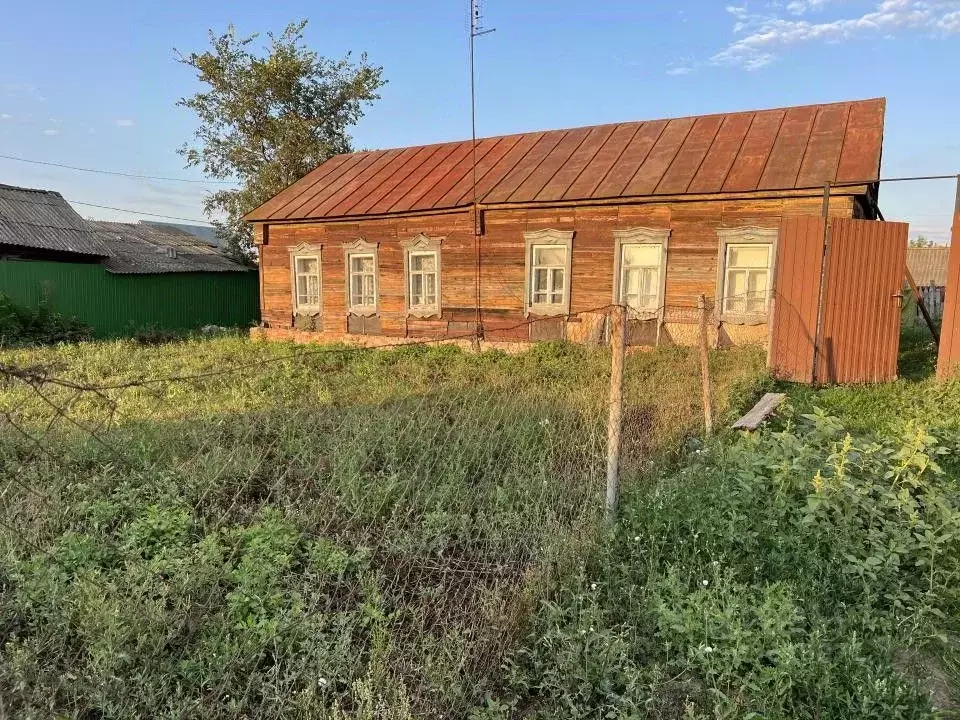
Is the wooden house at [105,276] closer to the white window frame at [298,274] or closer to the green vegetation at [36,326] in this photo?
the green vegetation at [36,326]

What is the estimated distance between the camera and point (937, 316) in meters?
25.2

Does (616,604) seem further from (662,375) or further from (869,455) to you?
(662,375)

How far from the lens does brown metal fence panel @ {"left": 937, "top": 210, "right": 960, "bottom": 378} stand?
8.25 meters

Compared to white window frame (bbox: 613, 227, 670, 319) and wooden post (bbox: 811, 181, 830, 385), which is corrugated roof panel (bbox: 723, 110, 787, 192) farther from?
wooden post (bbox: 811, 181, 830, 385)

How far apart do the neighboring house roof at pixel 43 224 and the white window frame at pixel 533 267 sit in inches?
564

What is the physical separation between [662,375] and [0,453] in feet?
24.6

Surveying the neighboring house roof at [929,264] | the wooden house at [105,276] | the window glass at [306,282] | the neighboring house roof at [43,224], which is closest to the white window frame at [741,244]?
the window glass at [306,282]

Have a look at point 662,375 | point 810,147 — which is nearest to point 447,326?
point 662,375

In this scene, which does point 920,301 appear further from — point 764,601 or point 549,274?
point 764,601

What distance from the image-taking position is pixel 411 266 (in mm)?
14516

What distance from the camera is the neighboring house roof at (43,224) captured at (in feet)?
58.2

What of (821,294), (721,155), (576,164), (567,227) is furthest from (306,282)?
(821,294)

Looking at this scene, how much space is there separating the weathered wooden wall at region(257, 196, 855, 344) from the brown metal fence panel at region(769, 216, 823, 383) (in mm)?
2022

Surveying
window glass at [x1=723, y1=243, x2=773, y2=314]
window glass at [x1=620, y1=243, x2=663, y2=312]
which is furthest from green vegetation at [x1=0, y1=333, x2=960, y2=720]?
window glass at [x1=620, y1=243, x2=663, y2=312]
